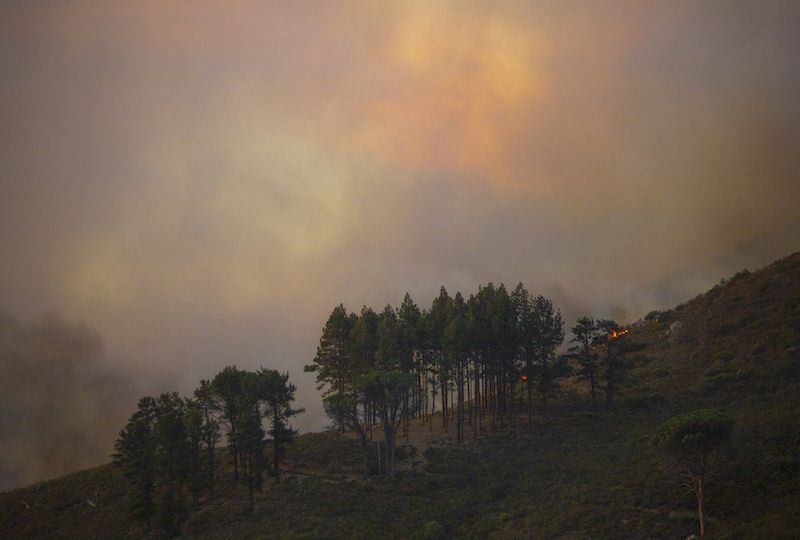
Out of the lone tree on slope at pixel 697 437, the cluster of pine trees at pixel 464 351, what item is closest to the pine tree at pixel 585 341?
the cluster of pine trees at pixel 464 351

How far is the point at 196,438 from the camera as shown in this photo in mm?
58562

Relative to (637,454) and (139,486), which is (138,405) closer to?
(139,486)

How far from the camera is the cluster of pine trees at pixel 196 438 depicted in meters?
54.9

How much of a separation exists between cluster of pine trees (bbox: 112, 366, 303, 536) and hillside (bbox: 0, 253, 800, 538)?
8.84 feet

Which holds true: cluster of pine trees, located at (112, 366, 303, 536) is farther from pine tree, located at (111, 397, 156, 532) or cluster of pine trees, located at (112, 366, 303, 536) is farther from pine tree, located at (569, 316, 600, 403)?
pine tree, located at (569, 316, 600, 403)

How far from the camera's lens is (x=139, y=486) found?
54.9m

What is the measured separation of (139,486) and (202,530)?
9419 mm

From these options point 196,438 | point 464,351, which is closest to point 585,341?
point 464,351

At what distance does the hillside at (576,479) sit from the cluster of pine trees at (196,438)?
8.84 ft

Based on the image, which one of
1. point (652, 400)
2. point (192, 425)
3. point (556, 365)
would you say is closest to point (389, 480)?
point (192, 425)

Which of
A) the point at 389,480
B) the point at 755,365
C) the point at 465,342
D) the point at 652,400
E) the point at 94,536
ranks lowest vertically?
the point at 94,536

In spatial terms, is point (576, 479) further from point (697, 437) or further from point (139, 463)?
point (139, 463)

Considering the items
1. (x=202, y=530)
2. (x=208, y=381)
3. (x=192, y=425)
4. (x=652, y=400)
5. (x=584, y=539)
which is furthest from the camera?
(x=652, y=400)

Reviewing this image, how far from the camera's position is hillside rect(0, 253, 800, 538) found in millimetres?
36844
